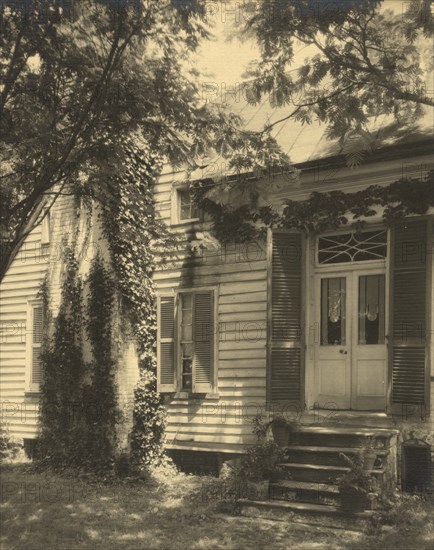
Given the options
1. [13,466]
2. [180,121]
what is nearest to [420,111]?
[180,121]

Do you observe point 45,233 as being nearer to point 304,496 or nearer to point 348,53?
point 348,53

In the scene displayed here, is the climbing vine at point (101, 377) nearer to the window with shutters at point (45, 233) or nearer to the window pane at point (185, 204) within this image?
the window pane at point (185, 204)

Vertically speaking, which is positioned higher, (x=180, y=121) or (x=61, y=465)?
(x=180, y=121)

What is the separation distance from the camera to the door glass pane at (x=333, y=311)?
34.4ft

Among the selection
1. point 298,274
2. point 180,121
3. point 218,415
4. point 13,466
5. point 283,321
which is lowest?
point 13,466

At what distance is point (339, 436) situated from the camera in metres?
9.52

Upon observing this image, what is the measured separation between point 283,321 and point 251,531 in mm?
3280

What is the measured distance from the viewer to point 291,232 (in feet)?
34.5

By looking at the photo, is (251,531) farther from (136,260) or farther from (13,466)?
(13,466)

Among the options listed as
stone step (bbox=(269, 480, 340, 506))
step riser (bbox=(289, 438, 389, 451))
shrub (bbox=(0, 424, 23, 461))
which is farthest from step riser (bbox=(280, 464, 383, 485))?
shrub (bbox=(0, 424, 23, 461))

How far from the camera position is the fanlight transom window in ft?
33.4

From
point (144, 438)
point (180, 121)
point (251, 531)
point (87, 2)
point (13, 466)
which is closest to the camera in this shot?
point (251, 531)

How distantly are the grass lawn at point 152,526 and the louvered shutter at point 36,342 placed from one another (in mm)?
3333

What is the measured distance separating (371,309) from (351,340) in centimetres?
55
